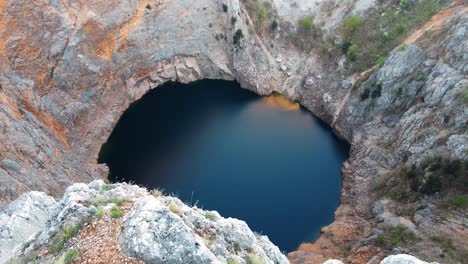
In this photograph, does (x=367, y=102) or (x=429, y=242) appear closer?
(x=429, y=242)

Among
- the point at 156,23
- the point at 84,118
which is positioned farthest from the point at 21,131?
the point at 156,23

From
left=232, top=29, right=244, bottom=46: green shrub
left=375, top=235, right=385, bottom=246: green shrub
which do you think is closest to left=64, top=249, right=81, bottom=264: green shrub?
left=375, top=235, right=385, bottom=246: green shrub

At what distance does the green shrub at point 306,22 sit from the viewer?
71.9m

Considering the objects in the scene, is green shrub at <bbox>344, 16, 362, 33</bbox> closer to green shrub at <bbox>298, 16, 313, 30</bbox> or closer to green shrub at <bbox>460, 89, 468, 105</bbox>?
green shrub at <bbox>298, 16, 313, 30</bbox>

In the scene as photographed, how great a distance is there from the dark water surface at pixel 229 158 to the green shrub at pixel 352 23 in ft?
48.5

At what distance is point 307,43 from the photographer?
72.2 m

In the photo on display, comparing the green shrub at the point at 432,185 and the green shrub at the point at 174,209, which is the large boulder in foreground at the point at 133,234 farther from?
the green shrub at the point at 432,185

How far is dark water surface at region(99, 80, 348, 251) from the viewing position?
163 ft

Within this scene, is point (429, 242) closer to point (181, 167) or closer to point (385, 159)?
point (385, 159)

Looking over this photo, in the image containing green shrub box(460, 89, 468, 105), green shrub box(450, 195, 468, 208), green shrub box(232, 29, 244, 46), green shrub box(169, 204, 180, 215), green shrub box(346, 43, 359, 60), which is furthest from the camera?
green shrub box(232, 29, 244, 46)

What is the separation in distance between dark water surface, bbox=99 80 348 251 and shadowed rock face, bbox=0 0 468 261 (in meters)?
1.98

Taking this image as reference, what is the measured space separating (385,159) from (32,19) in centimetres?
4618

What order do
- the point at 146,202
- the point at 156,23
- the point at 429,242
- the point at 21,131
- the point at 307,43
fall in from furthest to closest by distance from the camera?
the point at 307,43, the point at 156,23, the point at 21,131, the point at 429,242, the point at 146,202

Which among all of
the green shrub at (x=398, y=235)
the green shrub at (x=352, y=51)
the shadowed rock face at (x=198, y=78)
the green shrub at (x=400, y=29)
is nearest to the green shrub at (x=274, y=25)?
the shadowed rock face at (x=198, y=78)
